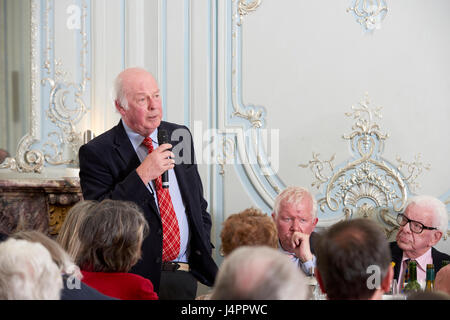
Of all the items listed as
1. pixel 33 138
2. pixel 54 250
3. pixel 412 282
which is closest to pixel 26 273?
pixel 54 250

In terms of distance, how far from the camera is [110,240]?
2.17 m

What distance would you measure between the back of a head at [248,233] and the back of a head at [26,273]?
0.71 m

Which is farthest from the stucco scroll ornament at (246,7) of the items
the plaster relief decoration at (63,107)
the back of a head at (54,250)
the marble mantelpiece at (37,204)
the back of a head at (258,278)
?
the back of a head at (258,278)

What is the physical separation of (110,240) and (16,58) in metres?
→ 2.37

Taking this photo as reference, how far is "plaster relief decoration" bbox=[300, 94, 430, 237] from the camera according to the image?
406 centimetres

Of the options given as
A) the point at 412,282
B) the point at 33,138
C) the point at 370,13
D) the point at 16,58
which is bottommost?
the point at 412,282

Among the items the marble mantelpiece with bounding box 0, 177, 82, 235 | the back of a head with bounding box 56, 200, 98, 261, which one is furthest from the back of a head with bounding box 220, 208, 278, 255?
the marble mantelpiece with bounding box 0, 177, 82, 235

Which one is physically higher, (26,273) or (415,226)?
(26,273)

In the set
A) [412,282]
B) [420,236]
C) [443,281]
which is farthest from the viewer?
[420,236]

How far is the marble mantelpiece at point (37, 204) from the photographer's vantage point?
3.84m

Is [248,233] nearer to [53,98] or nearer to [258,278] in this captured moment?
[258,278]

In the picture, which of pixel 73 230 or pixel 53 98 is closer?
pixel 73 230
